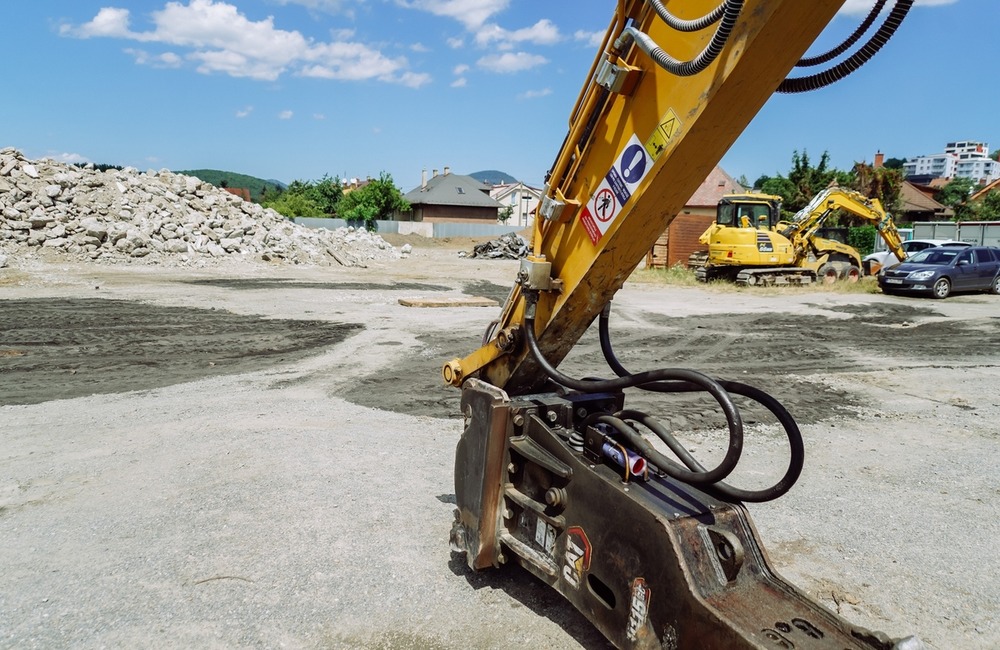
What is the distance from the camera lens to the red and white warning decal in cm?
247

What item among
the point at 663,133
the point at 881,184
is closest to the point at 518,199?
the point at 881,184

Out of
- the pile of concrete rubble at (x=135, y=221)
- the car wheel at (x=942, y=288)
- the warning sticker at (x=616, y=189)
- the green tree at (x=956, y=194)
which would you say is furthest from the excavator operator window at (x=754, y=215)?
the green tree at (x=956, y=194)

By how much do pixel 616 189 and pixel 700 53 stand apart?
659mm

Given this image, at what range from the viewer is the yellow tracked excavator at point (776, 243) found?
2125 cm

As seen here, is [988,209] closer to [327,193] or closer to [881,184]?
[881,184]

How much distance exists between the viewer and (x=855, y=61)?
2.27 meters

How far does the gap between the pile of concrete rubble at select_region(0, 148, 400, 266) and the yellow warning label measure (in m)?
21.4

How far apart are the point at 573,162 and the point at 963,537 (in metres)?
3.62

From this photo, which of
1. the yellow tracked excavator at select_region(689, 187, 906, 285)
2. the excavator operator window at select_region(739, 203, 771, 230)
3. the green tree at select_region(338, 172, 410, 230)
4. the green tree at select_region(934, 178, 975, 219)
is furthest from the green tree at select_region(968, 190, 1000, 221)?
the green tree at select_region(338, 172, 410, 230)

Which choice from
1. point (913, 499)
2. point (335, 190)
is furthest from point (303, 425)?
point (335, 190)

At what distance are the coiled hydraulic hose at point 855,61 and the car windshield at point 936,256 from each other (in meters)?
20.7

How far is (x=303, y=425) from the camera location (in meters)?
6.07

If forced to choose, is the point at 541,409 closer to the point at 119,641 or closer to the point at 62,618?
the point at 119,641

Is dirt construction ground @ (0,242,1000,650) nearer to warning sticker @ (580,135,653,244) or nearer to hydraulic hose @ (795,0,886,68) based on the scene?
warning sticker @ (580,135,653,244)
